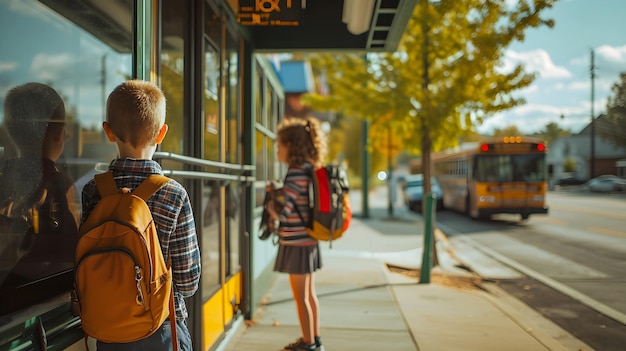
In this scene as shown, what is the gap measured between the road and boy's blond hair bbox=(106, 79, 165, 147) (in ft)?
13.8

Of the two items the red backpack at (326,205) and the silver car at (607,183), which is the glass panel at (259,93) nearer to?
the red backpack at (326,205)

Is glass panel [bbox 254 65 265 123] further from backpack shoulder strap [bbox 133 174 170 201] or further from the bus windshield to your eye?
the bus windshield

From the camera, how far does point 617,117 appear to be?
4363mm

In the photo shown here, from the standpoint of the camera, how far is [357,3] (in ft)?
13.7

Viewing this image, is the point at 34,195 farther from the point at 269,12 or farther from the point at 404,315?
the point at 404,315

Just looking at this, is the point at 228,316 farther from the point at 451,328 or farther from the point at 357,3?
the point at 357,3

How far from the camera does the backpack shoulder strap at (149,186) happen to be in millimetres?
1740

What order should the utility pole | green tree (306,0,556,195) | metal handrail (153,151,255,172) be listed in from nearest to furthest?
1. metal handrail (153,151,255,172)
2. the utility pole
3. green tree (306,0,556,195)

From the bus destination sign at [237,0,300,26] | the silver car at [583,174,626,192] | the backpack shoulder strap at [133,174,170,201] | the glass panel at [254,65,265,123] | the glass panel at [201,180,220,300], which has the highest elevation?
the bus destination sign at [237,0,300,26]

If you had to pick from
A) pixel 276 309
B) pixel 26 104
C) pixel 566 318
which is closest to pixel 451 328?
pixel 566 318

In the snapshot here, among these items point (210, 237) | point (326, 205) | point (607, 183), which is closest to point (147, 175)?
point (326, 205)

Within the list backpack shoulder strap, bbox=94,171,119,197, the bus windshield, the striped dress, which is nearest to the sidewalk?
the striped dress

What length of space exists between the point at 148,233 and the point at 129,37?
1368 mm

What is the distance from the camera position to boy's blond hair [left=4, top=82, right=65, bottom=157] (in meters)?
1.76
